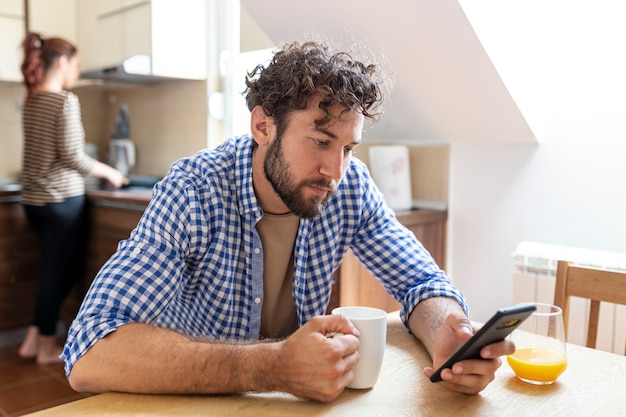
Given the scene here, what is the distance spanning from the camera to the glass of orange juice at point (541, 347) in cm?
90

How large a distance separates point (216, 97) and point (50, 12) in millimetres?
1169

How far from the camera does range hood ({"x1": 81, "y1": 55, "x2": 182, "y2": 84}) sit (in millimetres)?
2898

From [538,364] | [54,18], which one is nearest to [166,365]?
[538,364]

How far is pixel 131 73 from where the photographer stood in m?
2.93

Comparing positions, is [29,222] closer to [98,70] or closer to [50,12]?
[98,70]

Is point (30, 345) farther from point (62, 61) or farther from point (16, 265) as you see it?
point (62, 61)

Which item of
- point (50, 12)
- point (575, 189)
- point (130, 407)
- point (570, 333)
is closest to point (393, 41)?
point (575, 189)

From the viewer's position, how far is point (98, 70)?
3.22m

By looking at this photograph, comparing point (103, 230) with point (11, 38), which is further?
point (11, 38)

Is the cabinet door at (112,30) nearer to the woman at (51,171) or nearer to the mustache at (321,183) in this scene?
the woman at (51,171)

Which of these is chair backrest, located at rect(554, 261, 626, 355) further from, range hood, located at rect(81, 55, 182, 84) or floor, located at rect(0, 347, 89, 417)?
range hood, located at rect(81, 55, 182, 84)

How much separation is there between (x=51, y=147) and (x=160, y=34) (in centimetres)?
75

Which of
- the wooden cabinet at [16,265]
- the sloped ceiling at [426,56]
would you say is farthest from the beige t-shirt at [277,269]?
the wooden cabinet at [16,265]

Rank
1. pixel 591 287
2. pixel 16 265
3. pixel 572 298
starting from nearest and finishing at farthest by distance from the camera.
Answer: pixel 591 287, pixel 572 298, pixel 16 265
